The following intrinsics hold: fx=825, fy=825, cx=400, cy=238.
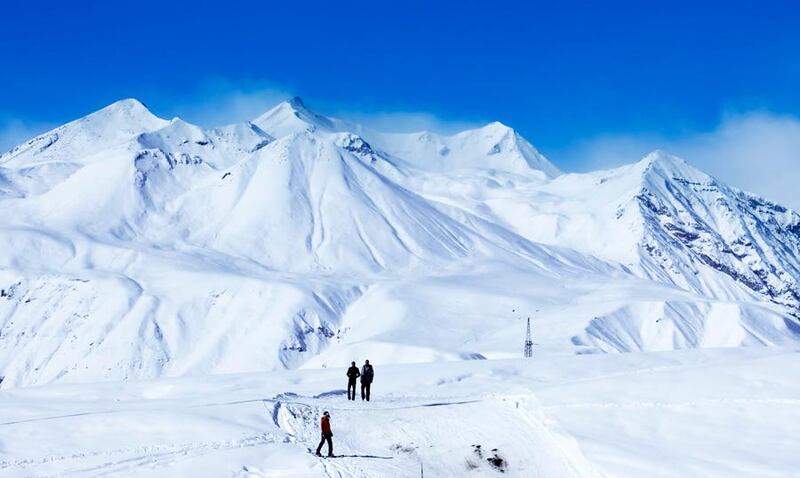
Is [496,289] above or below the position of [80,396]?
above

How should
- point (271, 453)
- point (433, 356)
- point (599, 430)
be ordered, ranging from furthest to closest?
point (433, 356)
point (599, 430)
point (271, 453)

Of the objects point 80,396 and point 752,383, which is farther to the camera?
point 80,396

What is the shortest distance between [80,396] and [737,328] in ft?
524

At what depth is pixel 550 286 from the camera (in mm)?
197750

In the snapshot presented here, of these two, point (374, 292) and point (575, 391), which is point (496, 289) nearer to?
point (374, 292)

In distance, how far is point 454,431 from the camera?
31406 mm

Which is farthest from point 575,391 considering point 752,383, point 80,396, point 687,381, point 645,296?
point 645,296

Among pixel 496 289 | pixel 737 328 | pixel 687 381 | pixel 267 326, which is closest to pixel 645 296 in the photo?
pixel 737 328

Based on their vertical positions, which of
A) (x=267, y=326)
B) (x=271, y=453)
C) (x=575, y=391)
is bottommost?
(x=271, y=453)

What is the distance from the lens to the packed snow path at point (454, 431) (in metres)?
25.3

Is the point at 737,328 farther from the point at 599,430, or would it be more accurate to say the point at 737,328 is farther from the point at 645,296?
the point at 599,430

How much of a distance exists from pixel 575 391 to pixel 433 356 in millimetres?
85448

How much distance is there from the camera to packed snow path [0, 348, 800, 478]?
25.3m

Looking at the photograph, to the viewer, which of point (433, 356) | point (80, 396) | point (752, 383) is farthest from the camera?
point (433, 356)
